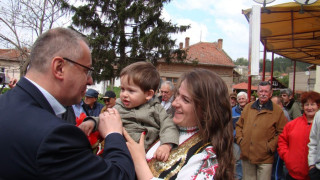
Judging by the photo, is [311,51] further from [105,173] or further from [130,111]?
[105,173]

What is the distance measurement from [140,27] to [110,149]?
16726 millimetres

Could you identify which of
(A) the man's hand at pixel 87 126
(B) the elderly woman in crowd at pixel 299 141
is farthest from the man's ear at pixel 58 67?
(B) the elderly woman in crowd at pixel 299 141

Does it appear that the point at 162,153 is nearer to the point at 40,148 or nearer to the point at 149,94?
the point at 149,94

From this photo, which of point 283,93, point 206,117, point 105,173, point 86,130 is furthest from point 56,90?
point 283,93

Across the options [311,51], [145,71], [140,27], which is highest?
[140,27]

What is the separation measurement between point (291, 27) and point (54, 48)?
5753mm

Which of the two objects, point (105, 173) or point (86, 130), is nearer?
point (105, 173)

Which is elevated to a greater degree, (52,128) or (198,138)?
(52,128)

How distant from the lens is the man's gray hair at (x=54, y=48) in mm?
1336

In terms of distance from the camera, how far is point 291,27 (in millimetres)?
5633

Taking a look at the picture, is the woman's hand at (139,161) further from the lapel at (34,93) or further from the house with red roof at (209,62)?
the house with red roof at (209,62)

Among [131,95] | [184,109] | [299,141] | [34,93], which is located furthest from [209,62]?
[34,93]

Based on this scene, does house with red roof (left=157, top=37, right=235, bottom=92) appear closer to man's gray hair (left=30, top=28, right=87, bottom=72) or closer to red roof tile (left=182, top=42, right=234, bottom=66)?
red roof tile (left=182, top=42, right=234, bottom=66)

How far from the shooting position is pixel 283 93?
654 cm
